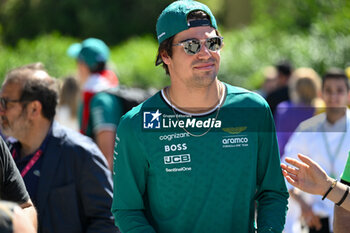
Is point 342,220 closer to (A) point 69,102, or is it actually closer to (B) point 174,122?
(B) point 174,122

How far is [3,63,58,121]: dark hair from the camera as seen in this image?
13.7ft

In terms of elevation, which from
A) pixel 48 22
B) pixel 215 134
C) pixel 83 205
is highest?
pixel 48 22

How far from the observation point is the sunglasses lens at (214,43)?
3.31 metres

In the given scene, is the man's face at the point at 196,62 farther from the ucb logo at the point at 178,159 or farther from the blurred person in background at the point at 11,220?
the blurred person in background at the point at 11,220

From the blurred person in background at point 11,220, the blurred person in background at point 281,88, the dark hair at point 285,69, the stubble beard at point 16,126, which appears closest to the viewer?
the blurred person in background at point 11,220

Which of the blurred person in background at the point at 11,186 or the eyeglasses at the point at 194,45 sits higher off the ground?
the eyeglasses at the point at 194,45

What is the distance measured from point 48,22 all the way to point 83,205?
30732 mm

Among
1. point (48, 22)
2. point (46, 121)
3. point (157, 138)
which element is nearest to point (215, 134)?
point (157, 138)

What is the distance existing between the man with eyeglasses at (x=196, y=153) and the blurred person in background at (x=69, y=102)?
674cm

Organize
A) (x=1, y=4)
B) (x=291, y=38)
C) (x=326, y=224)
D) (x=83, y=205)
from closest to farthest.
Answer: (x=83, y=205) → (x=326, y=224) → (x=291, y=38) → (x=1, y=4)

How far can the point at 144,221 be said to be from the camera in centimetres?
323

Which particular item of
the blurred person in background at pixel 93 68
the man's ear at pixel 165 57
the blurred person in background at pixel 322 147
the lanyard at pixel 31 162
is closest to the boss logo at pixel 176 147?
the man's ear at pixel 165 57

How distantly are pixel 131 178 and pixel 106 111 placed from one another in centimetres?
329

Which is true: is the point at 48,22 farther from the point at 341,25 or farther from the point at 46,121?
the point at 46,121
